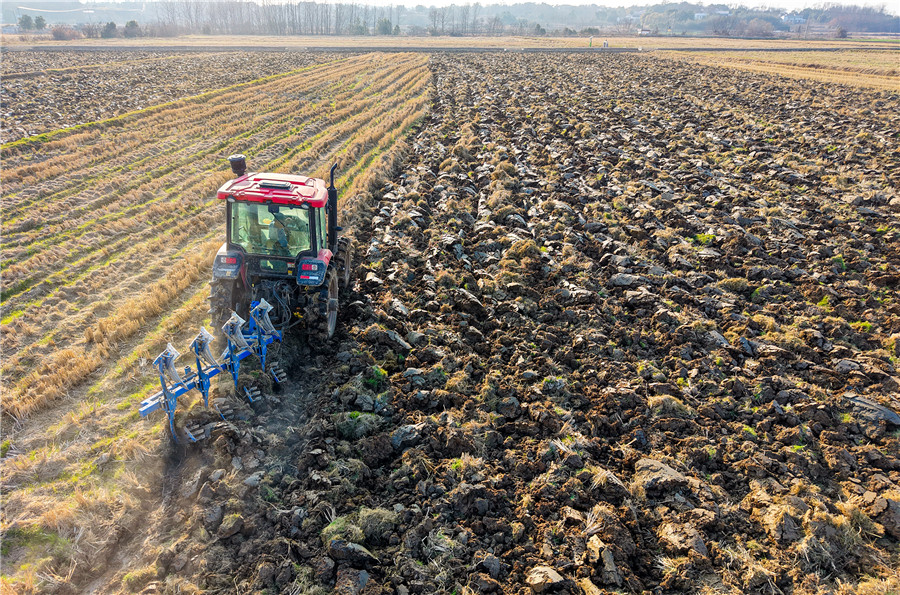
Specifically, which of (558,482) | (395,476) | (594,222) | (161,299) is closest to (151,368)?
(161,299)

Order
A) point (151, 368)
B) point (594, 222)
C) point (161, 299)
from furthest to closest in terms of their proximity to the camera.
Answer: point (594, 222)
point (161, 299)
point (151, 368)

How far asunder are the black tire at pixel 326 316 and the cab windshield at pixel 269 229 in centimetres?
70

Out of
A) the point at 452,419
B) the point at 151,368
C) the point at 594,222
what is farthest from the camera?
the point at 594,222

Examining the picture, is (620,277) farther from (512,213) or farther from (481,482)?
(481,482)

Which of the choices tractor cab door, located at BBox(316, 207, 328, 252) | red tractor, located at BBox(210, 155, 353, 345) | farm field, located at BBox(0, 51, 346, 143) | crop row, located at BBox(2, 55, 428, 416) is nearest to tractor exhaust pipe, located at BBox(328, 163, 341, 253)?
tractor cab door, located at BBox(316, 207, 328, 252)

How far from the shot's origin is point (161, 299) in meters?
9.45

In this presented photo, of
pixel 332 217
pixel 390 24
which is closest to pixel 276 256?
pixel 332 217

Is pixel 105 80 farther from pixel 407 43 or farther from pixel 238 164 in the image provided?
pixel 407 43

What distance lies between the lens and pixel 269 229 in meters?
7.91

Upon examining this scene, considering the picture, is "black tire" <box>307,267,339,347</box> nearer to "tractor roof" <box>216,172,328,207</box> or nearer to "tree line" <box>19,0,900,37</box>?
"tractor roof" <box>216,172,328,207</box>

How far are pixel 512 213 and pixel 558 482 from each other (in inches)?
341

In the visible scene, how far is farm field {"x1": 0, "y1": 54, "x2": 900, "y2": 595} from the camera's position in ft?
16.7

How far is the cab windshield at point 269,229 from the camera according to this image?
25.4 feet

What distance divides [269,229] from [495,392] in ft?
14.6
